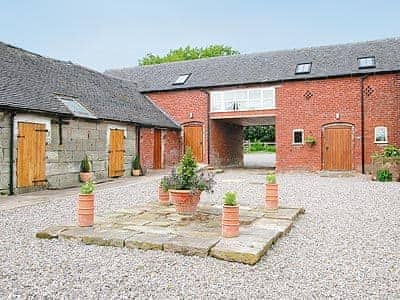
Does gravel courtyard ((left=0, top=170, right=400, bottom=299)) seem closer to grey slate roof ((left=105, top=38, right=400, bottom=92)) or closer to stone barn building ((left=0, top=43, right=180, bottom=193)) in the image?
stone barn building ((left=0, top=43, right=180, bottom=193))

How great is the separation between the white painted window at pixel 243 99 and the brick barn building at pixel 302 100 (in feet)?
0.15

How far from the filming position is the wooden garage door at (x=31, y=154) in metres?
10.0

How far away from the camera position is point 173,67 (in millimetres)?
21531

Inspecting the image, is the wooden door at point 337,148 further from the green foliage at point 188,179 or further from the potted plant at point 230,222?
the potted plant at point 230,222

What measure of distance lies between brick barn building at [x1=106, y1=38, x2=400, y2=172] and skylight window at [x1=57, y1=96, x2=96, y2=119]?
7073mm

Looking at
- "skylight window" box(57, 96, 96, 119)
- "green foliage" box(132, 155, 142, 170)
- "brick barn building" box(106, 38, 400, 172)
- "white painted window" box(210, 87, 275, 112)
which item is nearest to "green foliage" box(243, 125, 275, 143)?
"brick barn building" box(106, 38, 400, 172)

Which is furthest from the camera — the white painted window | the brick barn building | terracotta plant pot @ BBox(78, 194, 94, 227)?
the white painted window

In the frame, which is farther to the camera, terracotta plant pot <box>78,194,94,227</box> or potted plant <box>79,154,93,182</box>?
potted plant <box>79,154,93,182</box>

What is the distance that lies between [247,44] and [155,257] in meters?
44.0

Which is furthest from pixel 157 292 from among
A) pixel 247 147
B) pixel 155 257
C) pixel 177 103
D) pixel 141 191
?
pixel 247 147

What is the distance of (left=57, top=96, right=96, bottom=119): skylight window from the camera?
12073mm

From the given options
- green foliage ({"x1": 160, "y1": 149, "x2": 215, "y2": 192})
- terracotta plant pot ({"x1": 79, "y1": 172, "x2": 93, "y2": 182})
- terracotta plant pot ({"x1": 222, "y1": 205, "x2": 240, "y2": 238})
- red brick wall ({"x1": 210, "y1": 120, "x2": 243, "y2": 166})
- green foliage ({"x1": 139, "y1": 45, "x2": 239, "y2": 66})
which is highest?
green foliage ({"x1": 139, "y1": 45, "x2": 239, "y2": 66})

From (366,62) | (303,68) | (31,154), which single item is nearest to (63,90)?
(31,154)

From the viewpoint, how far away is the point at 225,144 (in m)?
20.8
